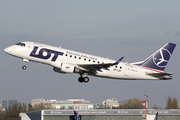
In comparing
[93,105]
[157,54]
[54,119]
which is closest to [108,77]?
[157,54]

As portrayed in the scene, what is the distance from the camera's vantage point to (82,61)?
197 feet

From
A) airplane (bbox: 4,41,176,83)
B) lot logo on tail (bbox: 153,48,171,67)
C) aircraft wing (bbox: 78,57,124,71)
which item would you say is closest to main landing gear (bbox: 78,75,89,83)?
airplane (bbox: 4,41,176,83)

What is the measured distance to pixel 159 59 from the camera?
219ft

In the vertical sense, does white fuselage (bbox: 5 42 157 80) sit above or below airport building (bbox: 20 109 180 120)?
above

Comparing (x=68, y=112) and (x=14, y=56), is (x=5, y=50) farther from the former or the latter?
(x=68, y=112)

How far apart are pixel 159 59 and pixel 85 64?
51.0 ft

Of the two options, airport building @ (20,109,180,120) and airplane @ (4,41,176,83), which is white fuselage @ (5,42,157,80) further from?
airport building @ (20,109,180,120)

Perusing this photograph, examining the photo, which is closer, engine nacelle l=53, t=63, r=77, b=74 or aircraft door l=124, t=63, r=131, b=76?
engine nacelle l=53, t=63, r=77, b=74

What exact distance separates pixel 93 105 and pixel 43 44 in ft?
357

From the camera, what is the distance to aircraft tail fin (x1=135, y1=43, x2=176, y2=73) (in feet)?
215

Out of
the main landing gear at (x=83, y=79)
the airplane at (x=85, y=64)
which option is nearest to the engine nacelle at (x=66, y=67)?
the airplane at (x=85, y=64)

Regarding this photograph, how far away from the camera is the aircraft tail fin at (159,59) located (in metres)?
65.6

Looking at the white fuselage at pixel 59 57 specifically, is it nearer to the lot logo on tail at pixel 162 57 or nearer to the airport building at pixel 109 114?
the lot logo on tail at pixel 162 57

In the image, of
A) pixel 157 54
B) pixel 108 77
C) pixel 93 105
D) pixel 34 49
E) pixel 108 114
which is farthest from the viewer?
pixel 93 105
